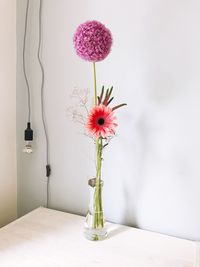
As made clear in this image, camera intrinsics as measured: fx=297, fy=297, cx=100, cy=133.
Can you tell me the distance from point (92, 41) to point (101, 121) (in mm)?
273

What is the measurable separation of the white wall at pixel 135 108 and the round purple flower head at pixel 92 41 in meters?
0.22

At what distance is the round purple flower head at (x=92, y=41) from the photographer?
3.25 feet

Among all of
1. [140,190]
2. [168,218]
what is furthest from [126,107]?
[168,218]

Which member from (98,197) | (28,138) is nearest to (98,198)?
(98,197)

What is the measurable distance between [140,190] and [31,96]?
0.68 meters

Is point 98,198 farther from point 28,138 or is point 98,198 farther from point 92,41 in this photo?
point 92,41

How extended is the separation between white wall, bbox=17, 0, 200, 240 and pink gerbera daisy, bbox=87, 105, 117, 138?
0.68ft

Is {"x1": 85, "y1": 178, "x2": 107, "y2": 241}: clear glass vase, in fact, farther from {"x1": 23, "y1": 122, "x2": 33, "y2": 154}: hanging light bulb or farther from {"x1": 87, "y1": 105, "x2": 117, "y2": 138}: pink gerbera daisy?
{"x1": 23, "y1": 122, "x2": 33, "y2": 154}: hanging light bulb

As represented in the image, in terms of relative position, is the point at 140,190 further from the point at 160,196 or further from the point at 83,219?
the point at 83,219

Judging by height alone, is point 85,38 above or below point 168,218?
above

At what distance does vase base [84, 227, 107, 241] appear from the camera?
1157 mm

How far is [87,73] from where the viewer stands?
4.26 feet

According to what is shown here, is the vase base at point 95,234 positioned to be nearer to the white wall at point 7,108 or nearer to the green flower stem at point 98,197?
the green flower stem at point 98,197

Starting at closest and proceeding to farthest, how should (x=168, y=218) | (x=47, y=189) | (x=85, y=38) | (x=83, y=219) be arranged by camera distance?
(x=85, y=38), (x=168, y=218), (x=83, y=219), (x=47, y=189)
